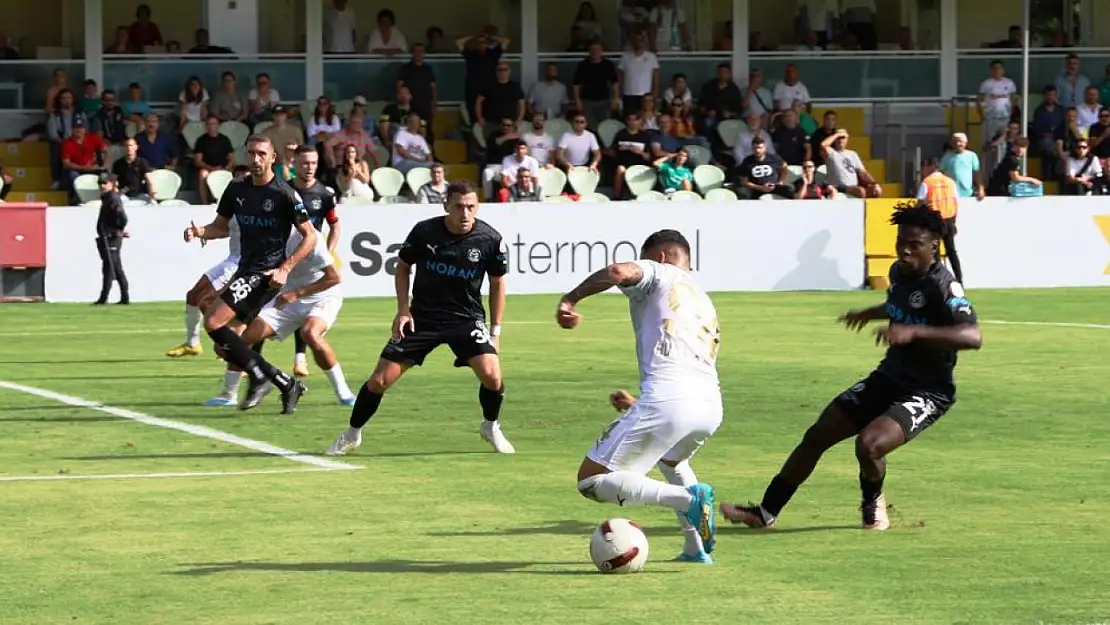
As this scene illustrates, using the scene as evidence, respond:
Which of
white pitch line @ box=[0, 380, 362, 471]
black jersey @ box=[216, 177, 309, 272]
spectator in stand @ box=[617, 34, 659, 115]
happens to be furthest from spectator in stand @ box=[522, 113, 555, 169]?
black jersey @ box=[216, 177, 309, 272]

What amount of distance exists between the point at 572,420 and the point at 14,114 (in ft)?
70.4

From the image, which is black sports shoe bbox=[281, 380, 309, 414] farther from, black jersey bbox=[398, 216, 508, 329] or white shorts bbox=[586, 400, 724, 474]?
white shorts bbox=[586, 400, 724, 474]

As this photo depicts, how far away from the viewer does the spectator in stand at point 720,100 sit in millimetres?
35097

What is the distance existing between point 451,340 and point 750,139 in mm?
20575

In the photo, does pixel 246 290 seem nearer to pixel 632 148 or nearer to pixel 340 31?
pixel 632 148

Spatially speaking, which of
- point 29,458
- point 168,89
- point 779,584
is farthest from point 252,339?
point 168,89

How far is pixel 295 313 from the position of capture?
53.1ft

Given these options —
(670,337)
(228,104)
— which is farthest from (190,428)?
(228,104)

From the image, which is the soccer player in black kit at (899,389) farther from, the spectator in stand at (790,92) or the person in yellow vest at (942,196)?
the spectator in stand at (790,92)

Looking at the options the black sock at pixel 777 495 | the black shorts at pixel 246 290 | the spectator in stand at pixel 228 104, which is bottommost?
the black sock at pixel 777 495

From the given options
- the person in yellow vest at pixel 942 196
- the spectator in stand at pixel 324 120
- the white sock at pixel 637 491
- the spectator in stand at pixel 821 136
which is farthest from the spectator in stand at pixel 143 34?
the white sock at pixel 637 491

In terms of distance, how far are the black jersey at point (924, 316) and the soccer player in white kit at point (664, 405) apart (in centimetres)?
128

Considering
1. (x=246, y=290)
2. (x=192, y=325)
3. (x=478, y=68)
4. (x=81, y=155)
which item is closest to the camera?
(x=246, y=290)

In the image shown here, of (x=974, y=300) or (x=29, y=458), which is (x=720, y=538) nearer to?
(x=29, y=458)
